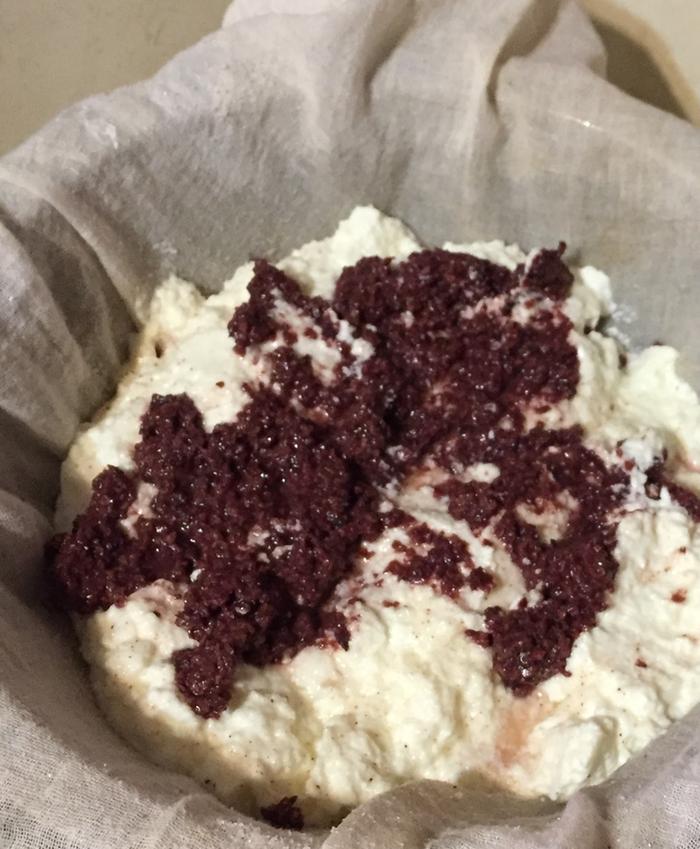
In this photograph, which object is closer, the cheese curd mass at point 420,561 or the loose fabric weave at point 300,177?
the cheese curd mass at point 420,561

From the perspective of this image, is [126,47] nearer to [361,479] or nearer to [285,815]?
[361,479]

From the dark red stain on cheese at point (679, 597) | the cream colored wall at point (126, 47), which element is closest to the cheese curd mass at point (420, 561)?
the dark red stain on cheese at point (679, 597)

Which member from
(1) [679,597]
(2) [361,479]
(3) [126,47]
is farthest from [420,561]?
(3) [126,47]

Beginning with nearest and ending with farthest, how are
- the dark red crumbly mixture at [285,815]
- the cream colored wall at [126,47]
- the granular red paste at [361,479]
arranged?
1. the dark red crumbly mixture at [285,815]
2. the granular red paste at [361,479]
3. the cream colored wall at [126,47]

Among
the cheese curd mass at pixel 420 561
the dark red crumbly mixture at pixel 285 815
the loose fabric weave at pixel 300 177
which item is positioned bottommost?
the dark red crumbly mixture at pixel 285 815

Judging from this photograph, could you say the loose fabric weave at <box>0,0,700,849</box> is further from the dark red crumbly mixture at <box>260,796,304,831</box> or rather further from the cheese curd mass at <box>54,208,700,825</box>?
the dark red crumbly mixture at <box>260,796,304,831</box>

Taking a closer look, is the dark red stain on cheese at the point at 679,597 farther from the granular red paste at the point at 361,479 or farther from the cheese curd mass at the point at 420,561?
the granular red paste at the point at 361,479

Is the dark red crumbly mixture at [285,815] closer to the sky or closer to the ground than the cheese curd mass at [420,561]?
closer to the ground
